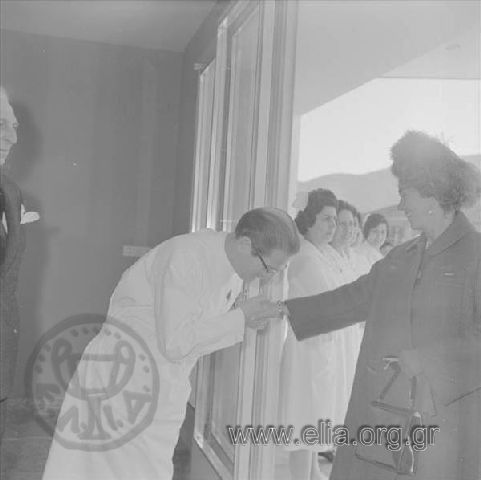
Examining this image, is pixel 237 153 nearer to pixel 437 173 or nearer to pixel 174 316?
pixel 174 316

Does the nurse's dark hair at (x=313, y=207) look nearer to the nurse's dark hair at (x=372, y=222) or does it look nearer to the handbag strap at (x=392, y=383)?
the nurse's dark hair at (x=372, y=222)

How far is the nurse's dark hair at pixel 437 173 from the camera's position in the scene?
866 mm

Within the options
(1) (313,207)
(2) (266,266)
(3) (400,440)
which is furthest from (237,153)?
(3) (400,440)

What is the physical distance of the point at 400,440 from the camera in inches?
36.4

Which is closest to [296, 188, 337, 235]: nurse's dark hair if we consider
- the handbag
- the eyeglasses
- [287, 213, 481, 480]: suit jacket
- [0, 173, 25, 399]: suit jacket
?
the eyeglasses

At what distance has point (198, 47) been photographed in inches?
54.6

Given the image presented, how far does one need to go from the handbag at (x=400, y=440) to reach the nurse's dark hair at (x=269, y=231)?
0.27 metres

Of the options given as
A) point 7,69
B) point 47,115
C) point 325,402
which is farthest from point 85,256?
point 325,402

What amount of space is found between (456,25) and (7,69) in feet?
2.98

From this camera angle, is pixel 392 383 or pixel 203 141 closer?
pixel 392 383

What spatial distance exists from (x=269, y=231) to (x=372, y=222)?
0.57ft

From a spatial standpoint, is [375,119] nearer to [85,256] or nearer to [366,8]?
[366,8]

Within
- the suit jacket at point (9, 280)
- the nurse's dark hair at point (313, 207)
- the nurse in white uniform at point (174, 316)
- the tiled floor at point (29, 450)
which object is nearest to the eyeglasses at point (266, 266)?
the nurse in white uniform at point (174, 316)

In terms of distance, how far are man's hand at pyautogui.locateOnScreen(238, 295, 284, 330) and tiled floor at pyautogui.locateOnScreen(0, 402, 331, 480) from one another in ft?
0.91
